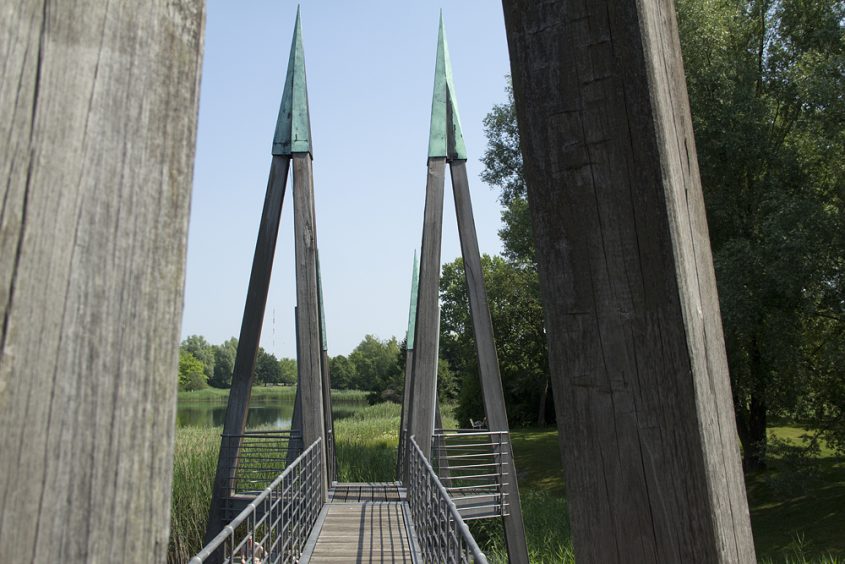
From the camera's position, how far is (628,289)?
95cm

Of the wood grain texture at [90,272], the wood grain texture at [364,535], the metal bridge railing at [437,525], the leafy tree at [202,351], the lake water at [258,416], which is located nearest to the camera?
the wood grain texture at [90,272]

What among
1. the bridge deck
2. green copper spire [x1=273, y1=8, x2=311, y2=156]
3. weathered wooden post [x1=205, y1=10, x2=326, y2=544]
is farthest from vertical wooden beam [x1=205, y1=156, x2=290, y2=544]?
the bridge deck

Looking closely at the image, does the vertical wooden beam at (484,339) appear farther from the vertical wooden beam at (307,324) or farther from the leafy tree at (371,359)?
the leafy tree at (371,359)

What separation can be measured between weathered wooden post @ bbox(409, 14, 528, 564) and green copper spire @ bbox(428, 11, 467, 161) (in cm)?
1

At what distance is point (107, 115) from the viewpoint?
1.86ft

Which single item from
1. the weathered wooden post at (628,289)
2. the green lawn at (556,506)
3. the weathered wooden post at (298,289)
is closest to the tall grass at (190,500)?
the green lawn at (556,506)

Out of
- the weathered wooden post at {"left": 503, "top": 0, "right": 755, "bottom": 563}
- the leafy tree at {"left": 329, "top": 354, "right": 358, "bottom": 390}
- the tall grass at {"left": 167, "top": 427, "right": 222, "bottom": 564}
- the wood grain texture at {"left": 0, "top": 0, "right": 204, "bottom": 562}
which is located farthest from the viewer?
the leafy tree at {"left": 329, "top": 354, "right": 358, "bottom": 390}

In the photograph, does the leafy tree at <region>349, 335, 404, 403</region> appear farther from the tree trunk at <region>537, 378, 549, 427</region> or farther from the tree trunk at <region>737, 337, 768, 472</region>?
the tree trunk at <region>737, 337, 768, 472</region>

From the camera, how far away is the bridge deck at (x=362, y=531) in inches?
267

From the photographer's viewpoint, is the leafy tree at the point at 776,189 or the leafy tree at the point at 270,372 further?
the leafy tree at the point at 270,372

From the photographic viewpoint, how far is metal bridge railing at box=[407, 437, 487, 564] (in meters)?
3.87

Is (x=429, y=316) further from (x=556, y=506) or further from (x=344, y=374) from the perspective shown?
(x=344, y=374)

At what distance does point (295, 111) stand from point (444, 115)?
1908mm

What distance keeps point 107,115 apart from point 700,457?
0.75 metres
